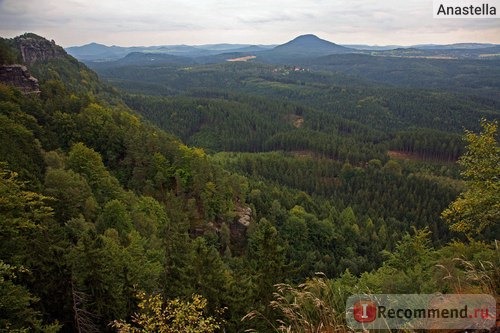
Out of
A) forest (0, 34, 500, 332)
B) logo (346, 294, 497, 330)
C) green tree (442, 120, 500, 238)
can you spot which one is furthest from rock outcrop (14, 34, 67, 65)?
logo (346, 294, 497, 330)

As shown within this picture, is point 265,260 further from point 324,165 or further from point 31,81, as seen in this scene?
point 324,165

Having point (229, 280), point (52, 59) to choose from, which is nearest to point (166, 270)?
point (229, 280)

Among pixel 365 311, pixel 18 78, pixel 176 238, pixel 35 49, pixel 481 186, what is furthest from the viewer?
pixel 35 49

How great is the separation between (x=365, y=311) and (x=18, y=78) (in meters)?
90.2

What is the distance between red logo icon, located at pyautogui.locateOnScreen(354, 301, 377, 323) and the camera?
1065 centimetres

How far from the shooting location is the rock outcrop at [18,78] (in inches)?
3164

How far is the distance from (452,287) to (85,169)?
185 ft

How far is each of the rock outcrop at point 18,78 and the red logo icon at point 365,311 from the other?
88.8 metres

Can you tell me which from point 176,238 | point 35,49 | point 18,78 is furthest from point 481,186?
point 35,49

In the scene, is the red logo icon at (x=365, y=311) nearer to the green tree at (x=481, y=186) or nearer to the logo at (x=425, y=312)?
the logo at (x=425, y=312)

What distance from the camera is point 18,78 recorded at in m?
82.0

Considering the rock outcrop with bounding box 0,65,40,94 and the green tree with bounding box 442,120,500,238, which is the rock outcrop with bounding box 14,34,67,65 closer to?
the rock outcrop with bounding box 0,65,40,94

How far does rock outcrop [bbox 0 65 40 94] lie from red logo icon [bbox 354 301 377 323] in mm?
88809

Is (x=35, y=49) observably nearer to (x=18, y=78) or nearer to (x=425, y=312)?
(x=18, y=78)
